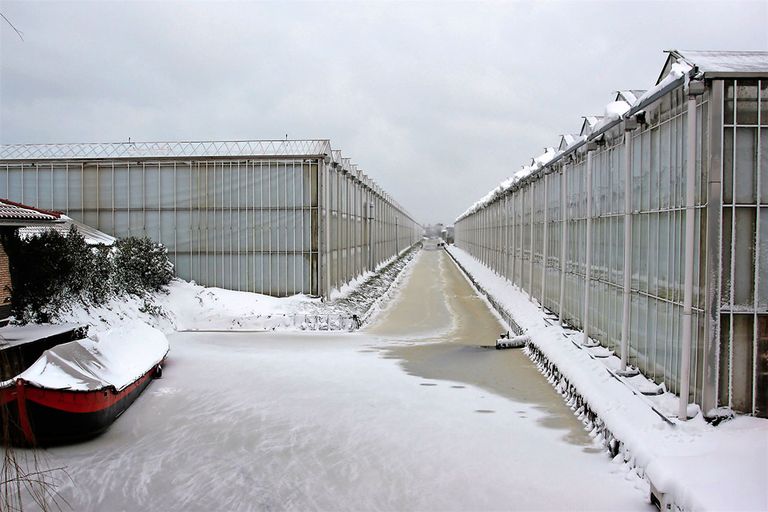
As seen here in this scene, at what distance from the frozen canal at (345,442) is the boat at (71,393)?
33cm

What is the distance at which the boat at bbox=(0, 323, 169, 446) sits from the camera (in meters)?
9.08

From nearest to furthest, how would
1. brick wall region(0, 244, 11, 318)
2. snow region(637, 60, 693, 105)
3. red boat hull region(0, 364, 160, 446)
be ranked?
snow region(637, 60, 693, 105)
red boat hull region(0, 364, 160, 446)
brick wall region(0, 244, 11, 318)

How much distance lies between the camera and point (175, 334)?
18859 mm

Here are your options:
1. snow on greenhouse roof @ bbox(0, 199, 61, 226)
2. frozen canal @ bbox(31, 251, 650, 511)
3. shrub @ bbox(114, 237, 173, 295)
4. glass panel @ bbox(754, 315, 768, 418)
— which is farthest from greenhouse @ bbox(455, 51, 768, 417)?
shrub @ bbox(114, 237, 173, 295)

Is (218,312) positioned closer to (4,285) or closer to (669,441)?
(4,285)

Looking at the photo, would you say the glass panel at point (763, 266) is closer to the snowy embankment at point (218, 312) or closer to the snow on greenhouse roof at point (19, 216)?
the snowy embankment at point (218, 312)

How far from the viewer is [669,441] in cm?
763

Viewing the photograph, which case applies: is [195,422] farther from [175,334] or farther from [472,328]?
[472,328]

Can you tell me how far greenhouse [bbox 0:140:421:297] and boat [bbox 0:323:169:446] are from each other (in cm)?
1206

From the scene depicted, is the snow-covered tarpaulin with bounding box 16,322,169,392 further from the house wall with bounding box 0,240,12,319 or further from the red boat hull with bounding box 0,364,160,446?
the house wall with bounding box 0,240,12,319

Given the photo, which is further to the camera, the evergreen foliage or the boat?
the evergreen foliage

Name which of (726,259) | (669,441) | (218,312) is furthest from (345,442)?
(218,312)

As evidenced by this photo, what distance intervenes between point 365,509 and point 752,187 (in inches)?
256

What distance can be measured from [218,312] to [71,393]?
37.5 feet
